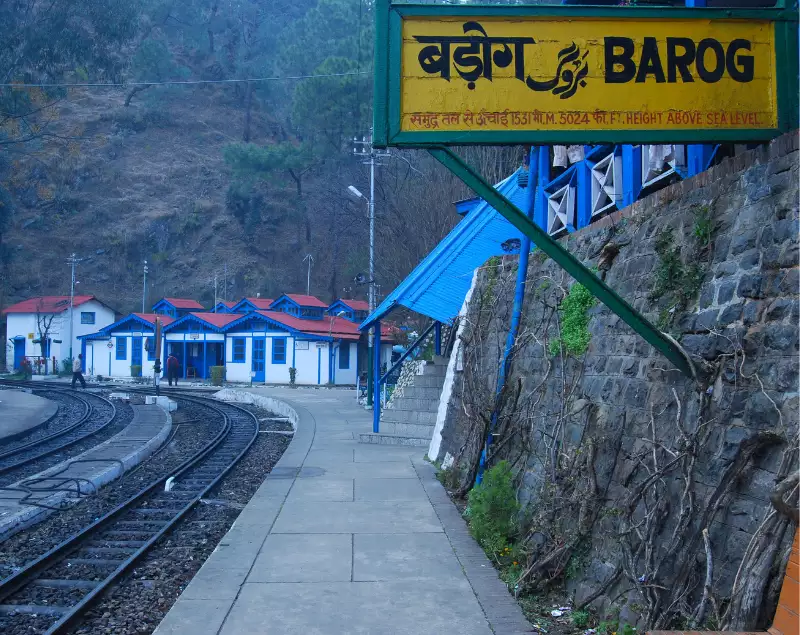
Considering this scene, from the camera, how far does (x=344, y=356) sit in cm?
4400

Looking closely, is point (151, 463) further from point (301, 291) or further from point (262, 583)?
point (301, 291)

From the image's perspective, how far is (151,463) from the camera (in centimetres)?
1452

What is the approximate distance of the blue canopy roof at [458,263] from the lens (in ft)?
44.6

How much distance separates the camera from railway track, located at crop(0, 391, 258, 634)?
6098mm

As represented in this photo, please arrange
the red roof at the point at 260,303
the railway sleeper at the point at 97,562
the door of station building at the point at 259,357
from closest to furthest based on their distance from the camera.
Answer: the railway sleeper at the point at 97,562 → the door of station building at the point at 259,357 → the red roof at the point at 260,303

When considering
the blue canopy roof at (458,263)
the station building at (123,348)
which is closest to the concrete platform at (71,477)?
the blue canopy roof at (458,263)

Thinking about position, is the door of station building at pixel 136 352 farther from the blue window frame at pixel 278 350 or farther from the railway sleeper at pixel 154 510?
the railway sleeper at pixel 154 510

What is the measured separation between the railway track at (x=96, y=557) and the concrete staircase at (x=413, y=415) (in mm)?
3304

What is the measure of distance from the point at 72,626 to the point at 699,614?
434 centimetres

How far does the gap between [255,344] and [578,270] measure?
1575 inches

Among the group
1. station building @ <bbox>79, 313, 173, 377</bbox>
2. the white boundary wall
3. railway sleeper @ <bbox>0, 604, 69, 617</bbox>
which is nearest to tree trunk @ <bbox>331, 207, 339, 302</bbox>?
station building @ <bbox>79, 313, 173, 377</bbox>

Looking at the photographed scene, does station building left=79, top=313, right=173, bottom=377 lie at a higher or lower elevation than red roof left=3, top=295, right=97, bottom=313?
lower

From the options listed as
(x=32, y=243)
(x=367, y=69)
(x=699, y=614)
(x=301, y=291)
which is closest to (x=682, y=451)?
(x=699, y=614)

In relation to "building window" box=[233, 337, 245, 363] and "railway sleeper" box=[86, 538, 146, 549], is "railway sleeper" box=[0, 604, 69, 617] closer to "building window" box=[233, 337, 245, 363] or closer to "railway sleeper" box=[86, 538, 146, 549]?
"railway sleeper" box=[86, 538, 146, 549]
